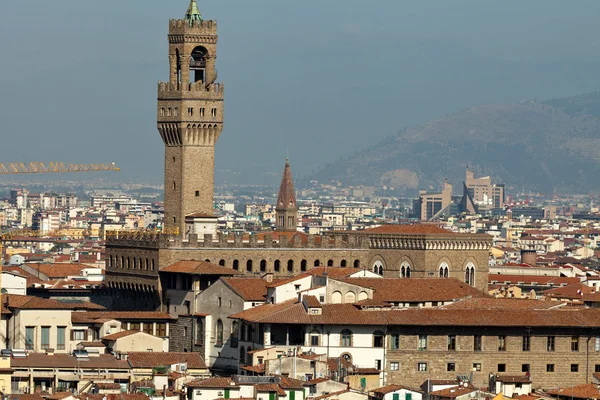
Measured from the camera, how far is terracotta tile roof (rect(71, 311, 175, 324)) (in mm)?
77312

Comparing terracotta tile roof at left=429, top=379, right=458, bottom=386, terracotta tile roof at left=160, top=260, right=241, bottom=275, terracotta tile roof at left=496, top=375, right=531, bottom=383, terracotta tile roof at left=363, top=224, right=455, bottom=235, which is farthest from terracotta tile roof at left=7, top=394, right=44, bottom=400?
terracotta tile roof at left=363, top=224, right=455, bottom=235

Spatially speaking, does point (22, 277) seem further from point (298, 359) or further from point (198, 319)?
point (298, 359)

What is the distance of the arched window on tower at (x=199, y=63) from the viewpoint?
90.9 metres

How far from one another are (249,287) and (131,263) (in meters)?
11.5

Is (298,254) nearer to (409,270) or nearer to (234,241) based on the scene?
(234,241)

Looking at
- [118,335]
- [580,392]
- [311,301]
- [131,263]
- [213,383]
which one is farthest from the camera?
[131,263]

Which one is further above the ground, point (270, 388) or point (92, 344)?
point (270, 388)

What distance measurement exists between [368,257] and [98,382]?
28.6 m

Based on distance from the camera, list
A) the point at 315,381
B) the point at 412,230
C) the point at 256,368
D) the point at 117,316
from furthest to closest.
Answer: the point at 412,230 → the point at 117,316 → the point at 256,368 → the point at 315,381

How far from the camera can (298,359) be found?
65000 mm

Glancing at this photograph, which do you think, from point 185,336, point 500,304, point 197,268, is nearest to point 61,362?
point 185,336

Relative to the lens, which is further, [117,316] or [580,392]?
[117,316]

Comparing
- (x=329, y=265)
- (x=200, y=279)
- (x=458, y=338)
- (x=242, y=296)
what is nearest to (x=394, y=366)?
(x=458, y=338)

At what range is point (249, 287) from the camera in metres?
76.6
